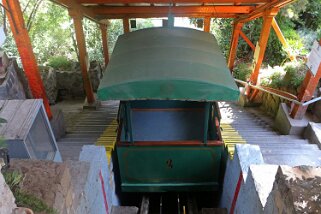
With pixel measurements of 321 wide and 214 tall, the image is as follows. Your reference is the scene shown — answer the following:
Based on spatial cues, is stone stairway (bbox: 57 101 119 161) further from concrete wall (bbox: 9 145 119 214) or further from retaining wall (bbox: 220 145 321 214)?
retaining wall (bbox: 220 145 321 214)

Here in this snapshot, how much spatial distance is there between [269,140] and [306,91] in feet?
4.42

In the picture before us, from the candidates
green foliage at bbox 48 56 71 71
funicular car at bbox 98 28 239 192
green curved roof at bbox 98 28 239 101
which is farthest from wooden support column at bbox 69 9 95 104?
green foliage at bbox 48 56 71 71

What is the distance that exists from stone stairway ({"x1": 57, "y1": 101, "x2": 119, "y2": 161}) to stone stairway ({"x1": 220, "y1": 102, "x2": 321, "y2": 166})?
3.49m

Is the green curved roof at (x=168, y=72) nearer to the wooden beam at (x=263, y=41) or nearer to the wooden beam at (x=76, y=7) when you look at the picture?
the wooden beam at (x=76, y=7)

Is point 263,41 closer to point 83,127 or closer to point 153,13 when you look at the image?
point 153,13

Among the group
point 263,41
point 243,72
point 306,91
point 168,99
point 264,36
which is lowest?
point 243,72

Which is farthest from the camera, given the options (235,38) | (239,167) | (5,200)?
(235,38)

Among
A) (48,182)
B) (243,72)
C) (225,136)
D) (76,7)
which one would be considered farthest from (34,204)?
(243,72)

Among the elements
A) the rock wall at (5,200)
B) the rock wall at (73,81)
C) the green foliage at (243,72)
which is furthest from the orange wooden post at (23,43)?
the green foliage at (243,72)

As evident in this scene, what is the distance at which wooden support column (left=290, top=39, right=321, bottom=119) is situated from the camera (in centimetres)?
558

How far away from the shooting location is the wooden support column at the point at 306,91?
5.58m

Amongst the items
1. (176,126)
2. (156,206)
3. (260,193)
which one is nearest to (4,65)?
(176,126)

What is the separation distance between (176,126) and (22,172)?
4096 mm

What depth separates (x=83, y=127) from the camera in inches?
277
